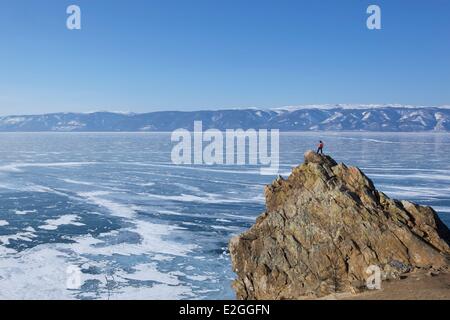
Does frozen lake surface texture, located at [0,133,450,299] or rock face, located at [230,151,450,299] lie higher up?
rock face, located at [230,151,450,299]

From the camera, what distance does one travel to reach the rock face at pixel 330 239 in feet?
72.0

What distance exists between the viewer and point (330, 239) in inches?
965

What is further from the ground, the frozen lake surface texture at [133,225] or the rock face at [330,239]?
the rock face at [330,239]

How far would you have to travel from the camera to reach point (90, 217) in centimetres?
4641

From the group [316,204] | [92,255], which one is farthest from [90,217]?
[316,204]

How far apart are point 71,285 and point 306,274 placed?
1453cm

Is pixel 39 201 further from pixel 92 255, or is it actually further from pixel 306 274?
pixel 306 274

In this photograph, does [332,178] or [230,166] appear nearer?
[332,178]

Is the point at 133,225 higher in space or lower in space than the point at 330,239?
lower

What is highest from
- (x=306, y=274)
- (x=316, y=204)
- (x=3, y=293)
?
(x=316, y=204)

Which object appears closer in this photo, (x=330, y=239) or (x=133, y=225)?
(x=330, y=239)

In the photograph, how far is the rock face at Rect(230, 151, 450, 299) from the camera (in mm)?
21953

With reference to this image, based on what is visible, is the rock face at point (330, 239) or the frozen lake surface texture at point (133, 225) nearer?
the rock face at point (330, 239)

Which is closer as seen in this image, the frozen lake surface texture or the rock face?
the rock face
